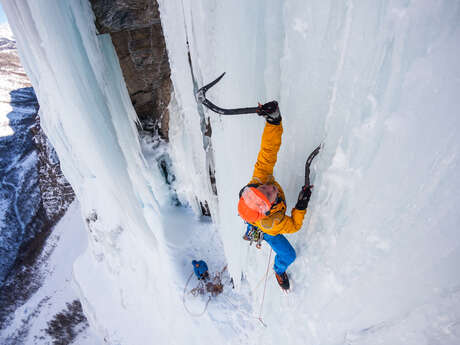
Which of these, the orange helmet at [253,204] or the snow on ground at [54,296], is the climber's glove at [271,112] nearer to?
the orange helmet at [253,204]

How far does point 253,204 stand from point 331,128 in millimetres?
542

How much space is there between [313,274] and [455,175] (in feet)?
3.35

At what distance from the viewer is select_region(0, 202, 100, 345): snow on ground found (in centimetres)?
743

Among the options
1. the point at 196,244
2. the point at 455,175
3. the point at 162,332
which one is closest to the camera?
the point at 455,175

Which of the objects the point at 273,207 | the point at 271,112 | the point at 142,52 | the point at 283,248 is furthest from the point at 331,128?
the point at 142,52

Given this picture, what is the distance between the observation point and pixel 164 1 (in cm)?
176

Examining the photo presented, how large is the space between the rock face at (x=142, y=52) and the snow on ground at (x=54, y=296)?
6.55m

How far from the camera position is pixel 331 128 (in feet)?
3.53

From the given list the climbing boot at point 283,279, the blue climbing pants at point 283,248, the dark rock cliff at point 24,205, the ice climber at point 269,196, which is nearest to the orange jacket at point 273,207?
the ice climber at point 269,196

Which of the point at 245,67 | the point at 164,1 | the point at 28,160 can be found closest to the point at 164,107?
the point at 164,1

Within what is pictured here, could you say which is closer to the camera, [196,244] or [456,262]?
[456,262]

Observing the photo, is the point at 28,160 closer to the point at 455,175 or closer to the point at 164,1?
the point at 164,1

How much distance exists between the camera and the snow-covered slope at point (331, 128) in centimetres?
78

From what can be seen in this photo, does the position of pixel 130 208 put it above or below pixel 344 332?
below
